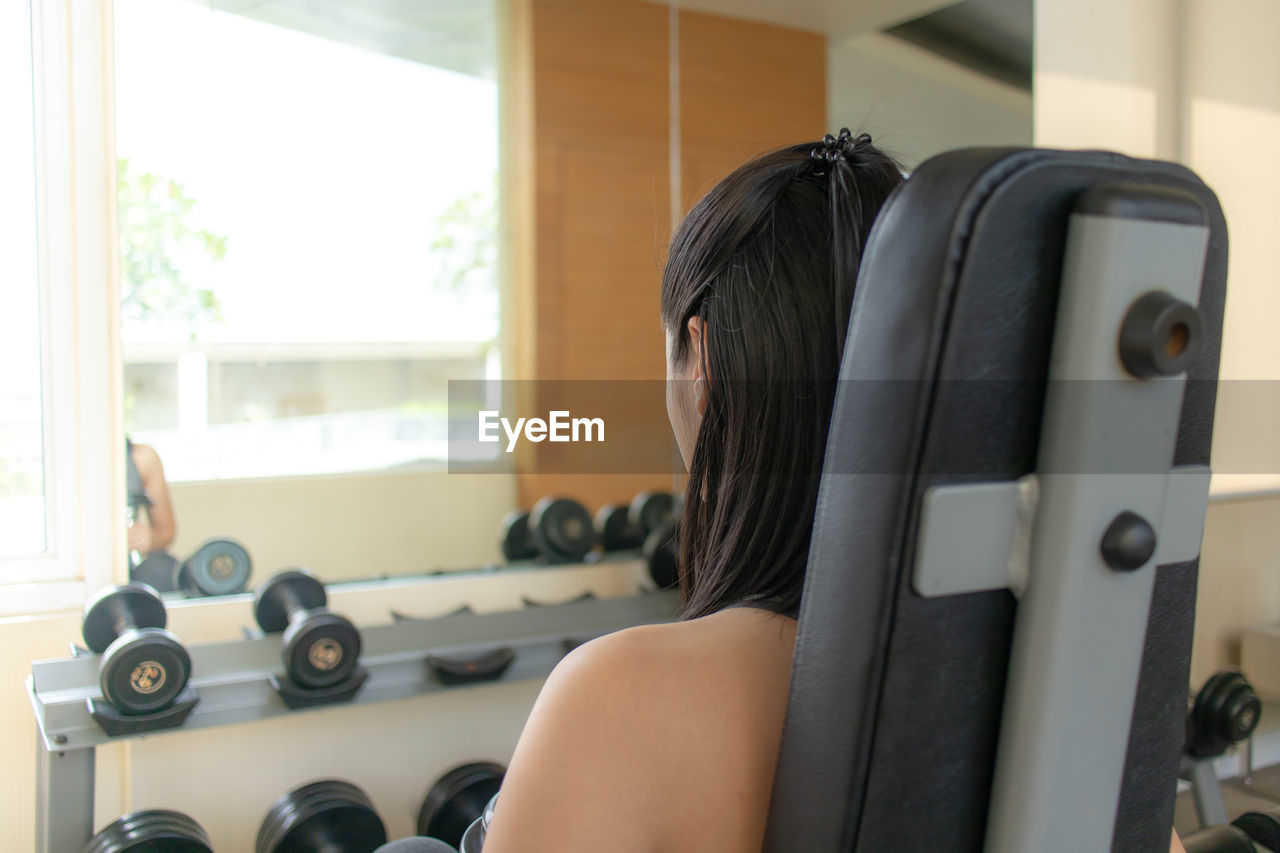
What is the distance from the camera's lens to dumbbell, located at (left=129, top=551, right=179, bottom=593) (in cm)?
215

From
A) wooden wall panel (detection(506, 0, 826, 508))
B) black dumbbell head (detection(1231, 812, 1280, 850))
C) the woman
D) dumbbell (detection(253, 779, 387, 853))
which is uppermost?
wooden wall panel (detection(506, 0, 826, 508))

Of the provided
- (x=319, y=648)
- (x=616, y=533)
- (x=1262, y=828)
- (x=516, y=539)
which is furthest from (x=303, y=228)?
(x=1262, y=828)

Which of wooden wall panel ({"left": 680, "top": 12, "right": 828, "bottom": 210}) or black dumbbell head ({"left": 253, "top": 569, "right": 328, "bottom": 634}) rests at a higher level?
wooden wall panel ({"left": 680, "top": 12, "right": 828, "bottom": 210})

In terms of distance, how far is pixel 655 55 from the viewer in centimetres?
321

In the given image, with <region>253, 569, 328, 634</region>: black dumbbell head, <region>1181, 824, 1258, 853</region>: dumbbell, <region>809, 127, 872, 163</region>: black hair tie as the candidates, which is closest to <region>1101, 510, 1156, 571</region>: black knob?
<region>809, 127, 872, 163</region>: black hair tie

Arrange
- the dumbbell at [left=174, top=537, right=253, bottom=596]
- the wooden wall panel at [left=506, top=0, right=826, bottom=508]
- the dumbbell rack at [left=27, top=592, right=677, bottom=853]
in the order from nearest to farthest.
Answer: the dumbbell rack at [left=27, top=592, right=677, bottom=853] < the dumbbell at [left=174, top=537, right=253, bottom=596] < the wooden wall panel at [left=506, top=0, right=826, bottom=508]

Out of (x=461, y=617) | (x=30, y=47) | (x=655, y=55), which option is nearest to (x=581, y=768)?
(x=461, y=617)

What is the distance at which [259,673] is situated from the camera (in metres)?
1.98

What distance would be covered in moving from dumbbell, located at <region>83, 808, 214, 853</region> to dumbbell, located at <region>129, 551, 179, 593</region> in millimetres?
638

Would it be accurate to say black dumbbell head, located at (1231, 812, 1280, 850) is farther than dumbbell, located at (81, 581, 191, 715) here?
Yes

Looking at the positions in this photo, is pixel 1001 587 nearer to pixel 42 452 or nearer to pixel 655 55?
pixel 42 452

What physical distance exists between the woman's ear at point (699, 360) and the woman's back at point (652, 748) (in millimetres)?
180

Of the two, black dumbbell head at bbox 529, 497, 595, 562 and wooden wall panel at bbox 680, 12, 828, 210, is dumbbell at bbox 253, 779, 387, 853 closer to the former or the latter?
black dumbbell head at bbox 529, 497, 595, 562

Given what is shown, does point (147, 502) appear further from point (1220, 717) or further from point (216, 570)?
point (1220, 717)
